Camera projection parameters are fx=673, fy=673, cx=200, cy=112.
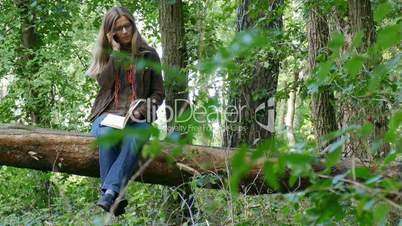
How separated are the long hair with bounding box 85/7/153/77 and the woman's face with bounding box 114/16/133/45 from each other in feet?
0.10

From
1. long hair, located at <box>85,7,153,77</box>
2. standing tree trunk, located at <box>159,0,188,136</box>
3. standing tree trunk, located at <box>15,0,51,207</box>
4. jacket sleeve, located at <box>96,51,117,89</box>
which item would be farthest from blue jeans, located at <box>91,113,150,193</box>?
standing tree trunk, located at <box>15,0,51,207</box>

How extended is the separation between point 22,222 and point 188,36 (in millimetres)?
2951

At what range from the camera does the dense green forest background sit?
202 cm

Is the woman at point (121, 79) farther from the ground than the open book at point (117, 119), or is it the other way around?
the woman at point (121, 79)

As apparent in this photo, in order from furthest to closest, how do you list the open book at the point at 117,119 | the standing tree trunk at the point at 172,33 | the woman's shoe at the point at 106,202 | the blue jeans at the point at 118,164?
1. the standing tree trunk at the point at 172,33
2. the open book at the point at 117,119
3. the blue jeans at the point at 118,164
4. the woman's shoe at the point at 106,202

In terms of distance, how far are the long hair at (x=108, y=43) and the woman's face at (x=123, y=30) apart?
3 centimetres

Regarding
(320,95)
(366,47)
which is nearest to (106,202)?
(366,47)

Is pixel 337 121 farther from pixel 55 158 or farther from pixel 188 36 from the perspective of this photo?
pixel 55 158

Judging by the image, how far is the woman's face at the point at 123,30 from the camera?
228 inches

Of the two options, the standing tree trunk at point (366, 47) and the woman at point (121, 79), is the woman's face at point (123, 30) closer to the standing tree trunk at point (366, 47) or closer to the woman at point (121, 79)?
the woman at point (121, 79)

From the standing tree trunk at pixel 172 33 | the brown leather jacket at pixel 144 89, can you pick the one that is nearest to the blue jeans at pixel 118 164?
the brown leather jacket at pixel 144 89

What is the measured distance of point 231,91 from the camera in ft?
24.3

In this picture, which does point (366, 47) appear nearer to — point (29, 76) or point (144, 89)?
point (144, 89)

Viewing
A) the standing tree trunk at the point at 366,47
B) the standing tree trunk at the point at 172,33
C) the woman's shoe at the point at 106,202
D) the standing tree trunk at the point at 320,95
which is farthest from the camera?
the standing tree trunk at the point at 172,33
